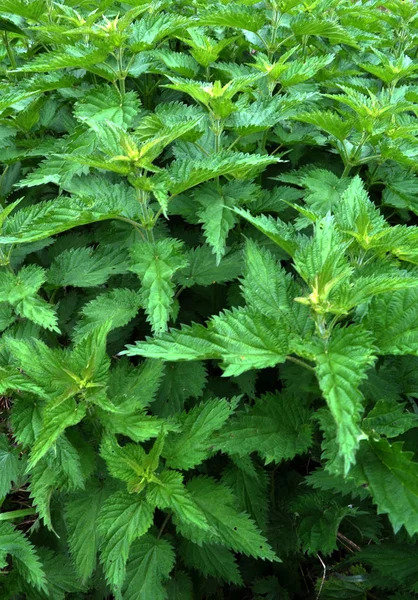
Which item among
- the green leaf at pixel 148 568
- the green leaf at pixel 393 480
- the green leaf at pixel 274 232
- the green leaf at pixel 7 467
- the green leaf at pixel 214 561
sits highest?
the green leaf at pixel 274 232

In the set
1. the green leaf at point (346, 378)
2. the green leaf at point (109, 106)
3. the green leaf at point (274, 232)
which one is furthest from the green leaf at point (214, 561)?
the green leaf at point (109, 106)

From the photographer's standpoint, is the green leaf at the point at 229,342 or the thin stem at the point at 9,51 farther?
the thin stem at the point at 9,51

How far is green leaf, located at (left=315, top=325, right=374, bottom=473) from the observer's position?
1.17 m

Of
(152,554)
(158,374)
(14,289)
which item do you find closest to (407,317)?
(158,374)

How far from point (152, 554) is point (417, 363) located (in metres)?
1.20

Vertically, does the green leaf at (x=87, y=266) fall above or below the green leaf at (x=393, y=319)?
below

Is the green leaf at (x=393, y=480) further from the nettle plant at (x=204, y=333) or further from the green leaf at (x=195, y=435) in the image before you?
the green leaf at (x=195, y=435)

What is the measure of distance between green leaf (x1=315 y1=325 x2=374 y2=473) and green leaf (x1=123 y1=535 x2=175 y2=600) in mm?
861

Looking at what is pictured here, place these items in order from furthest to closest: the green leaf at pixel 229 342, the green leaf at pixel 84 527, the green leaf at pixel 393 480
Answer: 1. the green leaf at pixel 84 527
2. the green leaf at pixel 229 342
3. the green leaf at pixel 393 480

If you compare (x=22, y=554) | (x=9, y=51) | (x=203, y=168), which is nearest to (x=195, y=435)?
(x=22, y=554)

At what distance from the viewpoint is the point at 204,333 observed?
59.1 inches

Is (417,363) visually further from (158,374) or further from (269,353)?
(158,374)

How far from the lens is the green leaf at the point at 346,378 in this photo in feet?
3.83

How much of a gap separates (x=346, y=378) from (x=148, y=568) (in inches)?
42.3
